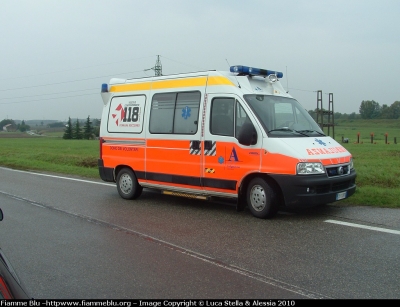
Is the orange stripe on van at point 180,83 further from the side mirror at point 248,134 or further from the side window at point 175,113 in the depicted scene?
the side mirror at point 248,134

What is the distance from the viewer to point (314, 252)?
5.71m

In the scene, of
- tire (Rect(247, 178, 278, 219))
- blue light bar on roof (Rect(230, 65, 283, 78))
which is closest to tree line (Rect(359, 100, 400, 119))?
blue light bar on roof (Rect(230, 65, 283, 78))

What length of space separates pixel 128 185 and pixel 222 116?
3014mm

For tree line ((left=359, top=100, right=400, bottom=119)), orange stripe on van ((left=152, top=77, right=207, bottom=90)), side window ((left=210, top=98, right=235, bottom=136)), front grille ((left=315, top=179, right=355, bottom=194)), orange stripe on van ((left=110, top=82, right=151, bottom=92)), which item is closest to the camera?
front grille ((left=315, top=179, right=355, bottom=194))

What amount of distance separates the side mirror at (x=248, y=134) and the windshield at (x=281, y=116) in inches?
9.5

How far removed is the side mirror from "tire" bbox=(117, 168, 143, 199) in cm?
316

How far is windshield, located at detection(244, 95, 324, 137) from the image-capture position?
7.64 m

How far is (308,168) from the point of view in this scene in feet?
23.2

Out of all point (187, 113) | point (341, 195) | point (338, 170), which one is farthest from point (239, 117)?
point (341, 195)

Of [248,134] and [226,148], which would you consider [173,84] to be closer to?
[226,148]

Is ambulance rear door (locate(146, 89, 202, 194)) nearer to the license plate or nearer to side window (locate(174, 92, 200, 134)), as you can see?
side window (locate(174, 92, 200, 134))

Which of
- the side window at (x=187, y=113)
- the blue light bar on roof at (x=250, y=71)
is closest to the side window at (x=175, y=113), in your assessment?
the side window at (x=187, y=113)

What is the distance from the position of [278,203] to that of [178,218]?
1.81 m

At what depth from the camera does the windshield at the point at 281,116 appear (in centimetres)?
764
